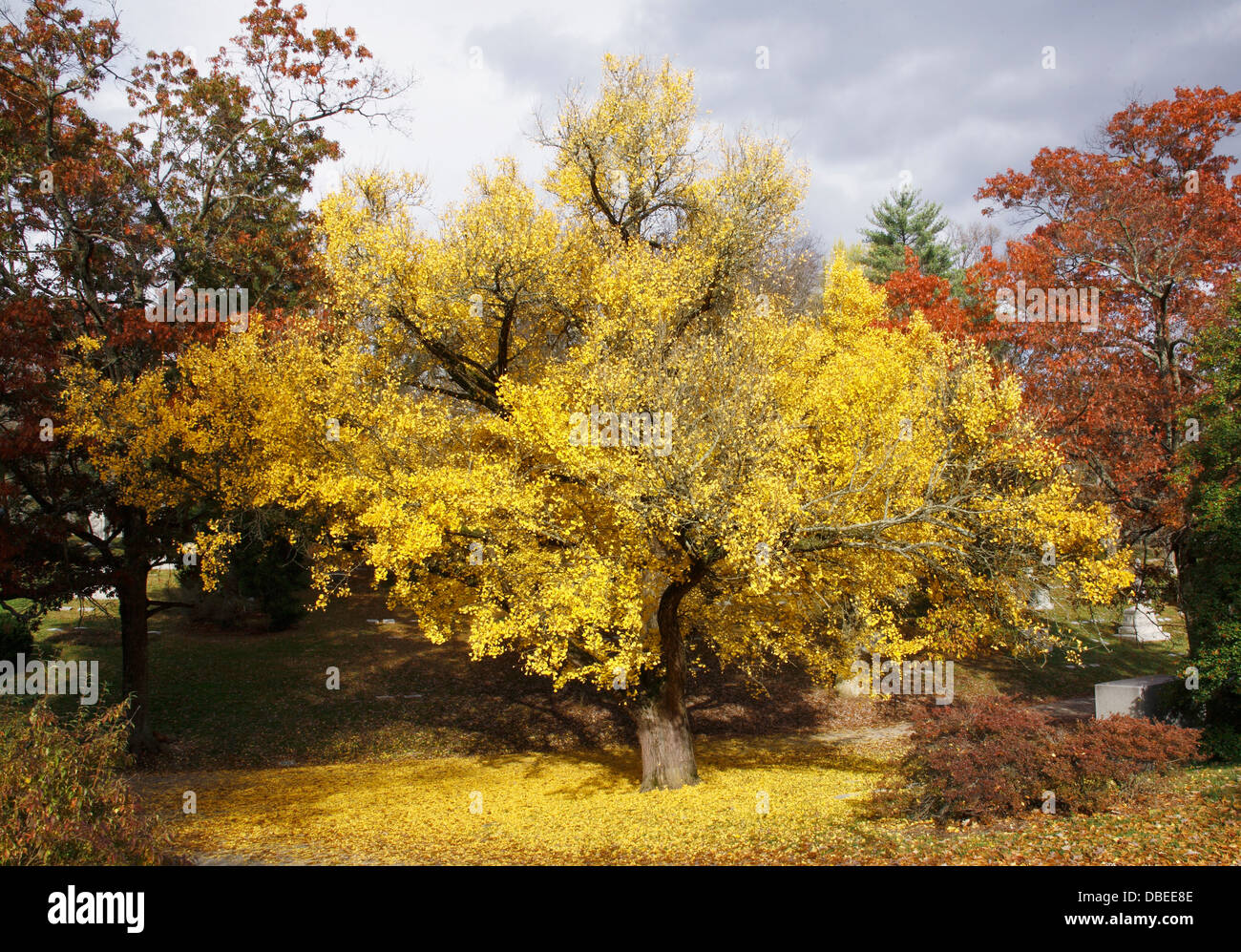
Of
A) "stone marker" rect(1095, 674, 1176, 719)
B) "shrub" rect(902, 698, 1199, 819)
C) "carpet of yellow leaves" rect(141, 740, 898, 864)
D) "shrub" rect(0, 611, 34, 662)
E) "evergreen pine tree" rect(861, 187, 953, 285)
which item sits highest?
"evergreen pine tree" rect(861, 187, 953, 285)

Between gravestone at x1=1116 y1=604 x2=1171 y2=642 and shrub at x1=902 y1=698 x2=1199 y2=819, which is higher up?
shrub at x1=902 y1=698 x2=1199 y2=819

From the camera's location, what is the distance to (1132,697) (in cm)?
1438

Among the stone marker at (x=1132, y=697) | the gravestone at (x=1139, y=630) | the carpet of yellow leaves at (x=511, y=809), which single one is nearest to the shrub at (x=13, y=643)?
the carpet of yellow leaves at (x=511, y=809)

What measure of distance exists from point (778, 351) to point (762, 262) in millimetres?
3214

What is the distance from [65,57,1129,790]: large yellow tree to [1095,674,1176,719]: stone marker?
3.58 meters

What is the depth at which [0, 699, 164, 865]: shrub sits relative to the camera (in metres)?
6.41

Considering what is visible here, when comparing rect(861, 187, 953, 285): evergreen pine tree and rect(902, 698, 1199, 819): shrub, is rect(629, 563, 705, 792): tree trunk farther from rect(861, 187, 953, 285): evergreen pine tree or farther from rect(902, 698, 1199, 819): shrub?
rect(861, 187, 953, 285): evergreen pine tree

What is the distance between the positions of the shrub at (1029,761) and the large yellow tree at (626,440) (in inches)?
77.4

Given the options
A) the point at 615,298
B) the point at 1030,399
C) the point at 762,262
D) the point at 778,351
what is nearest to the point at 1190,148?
the point at 1030,399

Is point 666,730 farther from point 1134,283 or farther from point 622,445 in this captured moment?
point 1134,283

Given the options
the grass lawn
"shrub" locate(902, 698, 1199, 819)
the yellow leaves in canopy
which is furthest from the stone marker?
"shrub" locate(902, 698, 1199, 819)

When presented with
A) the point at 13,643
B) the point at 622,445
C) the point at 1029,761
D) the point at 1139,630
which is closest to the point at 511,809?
the point at 622,445

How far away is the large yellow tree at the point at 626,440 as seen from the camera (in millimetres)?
10062

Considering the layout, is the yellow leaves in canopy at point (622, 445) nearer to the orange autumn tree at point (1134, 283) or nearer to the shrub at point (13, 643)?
the orange autumn tree at point (1134, 283)
